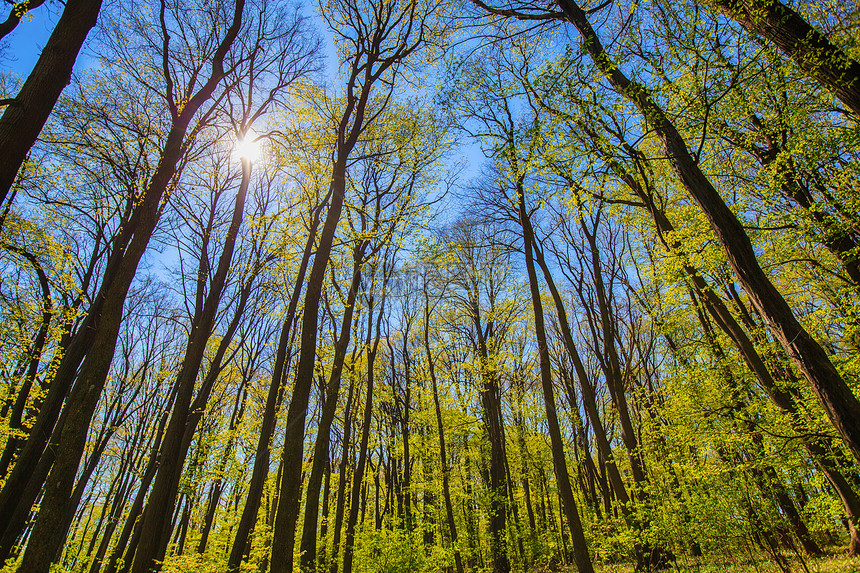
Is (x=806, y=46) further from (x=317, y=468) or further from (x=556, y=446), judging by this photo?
(x=317, y=468)

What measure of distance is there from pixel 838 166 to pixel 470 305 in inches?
419

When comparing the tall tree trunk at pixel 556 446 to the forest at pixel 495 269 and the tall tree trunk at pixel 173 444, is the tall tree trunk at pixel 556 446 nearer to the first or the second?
the forest at pixel 495 269

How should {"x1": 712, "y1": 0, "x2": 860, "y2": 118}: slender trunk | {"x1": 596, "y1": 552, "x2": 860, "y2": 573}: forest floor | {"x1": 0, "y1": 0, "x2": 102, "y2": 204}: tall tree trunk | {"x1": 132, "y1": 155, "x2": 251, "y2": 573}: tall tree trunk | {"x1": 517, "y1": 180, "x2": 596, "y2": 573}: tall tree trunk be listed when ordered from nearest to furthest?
1. {"x1": 0, "y1": 0, "x2": 102, "y2": 204}: tall tree trunk
2. {"x1": 712, "y1": 0, "x2": 860, "y2": 118}: slender trunk
3. {"x1": 596, "y1": 552, "x2": 860, "y2": 573}: forest floor
4. {"x1": 132, "y1": 155, "x2": 251, "y2": 573}: tall tree trunk
5. {"x1": 517, "y1": 180, "x2": 596, "y2": 573}: tall tree trunk

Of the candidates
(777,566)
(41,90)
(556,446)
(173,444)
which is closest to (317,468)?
(173,444)

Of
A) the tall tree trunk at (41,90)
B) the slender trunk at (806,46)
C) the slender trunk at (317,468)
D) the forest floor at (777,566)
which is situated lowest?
the forest floor at (777,566)

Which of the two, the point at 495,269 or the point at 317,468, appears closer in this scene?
the point at 317,468

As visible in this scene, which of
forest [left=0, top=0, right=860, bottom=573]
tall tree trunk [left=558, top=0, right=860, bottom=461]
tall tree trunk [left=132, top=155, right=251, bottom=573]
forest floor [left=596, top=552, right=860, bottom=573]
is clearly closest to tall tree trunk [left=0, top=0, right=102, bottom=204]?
forest [left=0, top=0, right=860, bottom=573]

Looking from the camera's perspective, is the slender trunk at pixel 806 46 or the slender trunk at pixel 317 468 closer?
the slender trunk at pixel 806 46

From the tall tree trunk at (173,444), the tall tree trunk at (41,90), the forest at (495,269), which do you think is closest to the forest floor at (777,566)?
the forest at (495,269)

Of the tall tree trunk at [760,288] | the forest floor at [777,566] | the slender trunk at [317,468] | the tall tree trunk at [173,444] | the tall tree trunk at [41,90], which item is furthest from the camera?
the slender trunk at [317,468]

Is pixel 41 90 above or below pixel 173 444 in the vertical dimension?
above

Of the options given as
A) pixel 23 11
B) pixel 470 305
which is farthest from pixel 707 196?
pixel 470 305

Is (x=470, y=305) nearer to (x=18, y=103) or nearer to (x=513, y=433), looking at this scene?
(x=513, y=433)

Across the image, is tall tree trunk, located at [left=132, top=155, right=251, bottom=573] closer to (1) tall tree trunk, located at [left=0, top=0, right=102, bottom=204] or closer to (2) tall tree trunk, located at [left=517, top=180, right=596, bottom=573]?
(1) tall tree trunk, located at [left=0, top=0, right=102, bottom=204]
